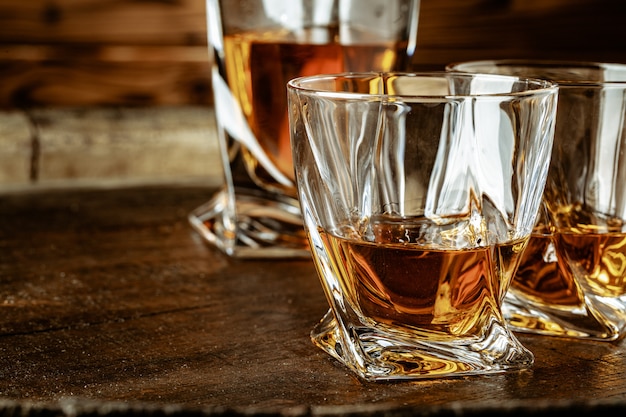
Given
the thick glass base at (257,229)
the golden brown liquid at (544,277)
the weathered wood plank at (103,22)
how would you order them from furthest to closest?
the weathered wood plank at (103,22) < the thick glass base at (257,229) < the golden brown liquid at (544,277)

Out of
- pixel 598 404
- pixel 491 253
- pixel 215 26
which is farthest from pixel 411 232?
pixel 215 26

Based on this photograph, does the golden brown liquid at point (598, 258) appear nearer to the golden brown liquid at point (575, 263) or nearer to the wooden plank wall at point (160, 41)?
the golden brown liquid at point (575, 263)

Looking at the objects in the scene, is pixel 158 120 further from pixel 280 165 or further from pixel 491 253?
pixel 491 253

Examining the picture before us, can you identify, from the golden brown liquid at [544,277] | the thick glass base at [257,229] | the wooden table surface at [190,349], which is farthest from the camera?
the thick glass base at [257,229]

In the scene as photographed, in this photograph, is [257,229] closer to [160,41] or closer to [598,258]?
[598,258]

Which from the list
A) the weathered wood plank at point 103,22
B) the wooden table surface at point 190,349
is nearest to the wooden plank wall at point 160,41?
the weathered wood plank at point 103,22

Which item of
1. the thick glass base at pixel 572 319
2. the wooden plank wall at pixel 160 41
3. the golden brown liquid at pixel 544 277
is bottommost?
the thick glass base at pixel 572 319

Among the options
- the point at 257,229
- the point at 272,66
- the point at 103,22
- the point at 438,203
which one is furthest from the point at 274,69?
the point at 103,22
